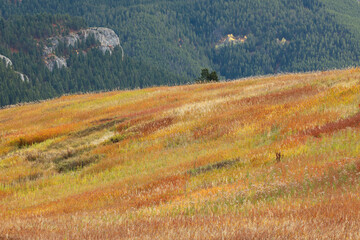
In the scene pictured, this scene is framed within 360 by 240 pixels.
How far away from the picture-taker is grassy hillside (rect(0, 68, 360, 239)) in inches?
300

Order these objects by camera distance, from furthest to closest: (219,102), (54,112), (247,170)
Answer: (54,112), (219,102), (247,170)

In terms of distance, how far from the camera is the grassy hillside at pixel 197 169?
762 cm

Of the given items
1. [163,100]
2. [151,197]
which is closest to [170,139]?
[151,197]

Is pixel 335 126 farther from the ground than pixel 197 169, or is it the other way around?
pixel 335 126

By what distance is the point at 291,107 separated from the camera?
885 inches

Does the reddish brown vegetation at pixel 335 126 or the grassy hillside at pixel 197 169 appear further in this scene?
the reddish brown vegetation at pixel 335 126

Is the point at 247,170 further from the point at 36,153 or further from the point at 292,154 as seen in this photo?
the point at 36,153

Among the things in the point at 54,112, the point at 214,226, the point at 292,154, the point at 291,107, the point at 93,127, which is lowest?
the point at 54,112

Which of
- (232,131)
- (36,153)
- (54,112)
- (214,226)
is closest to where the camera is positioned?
(214,226)

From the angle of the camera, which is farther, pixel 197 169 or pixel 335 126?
pixel 335 126

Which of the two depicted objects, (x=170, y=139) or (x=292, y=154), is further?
(x=170, y=139)

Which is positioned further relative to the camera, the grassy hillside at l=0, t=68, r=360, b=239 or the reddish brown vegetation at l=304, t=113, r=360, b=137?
the reddish brown vegetation at l=304, t=113, r=360, b=137

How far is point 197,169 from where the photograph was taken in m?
15.4

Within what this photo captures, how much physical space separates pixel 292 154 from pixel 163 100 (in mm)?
22381
